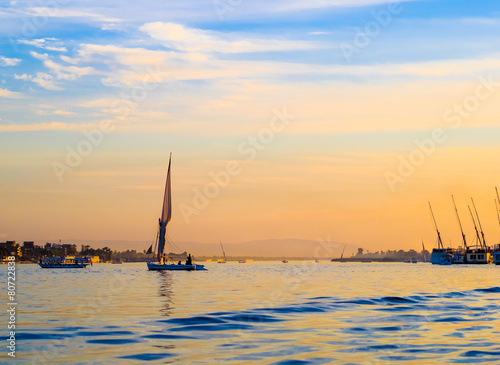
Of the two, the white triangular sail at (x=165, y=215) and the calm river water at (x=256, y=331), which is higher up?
the white triangular sail at (x=165, y=215)

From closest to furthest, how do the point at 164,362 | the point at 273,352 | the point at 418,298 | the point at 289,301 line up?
the point at 164,362 < the point at 273,352 < the point at 289,301 < the point at 418,298

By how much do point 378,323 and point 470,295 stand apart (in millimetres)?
30673

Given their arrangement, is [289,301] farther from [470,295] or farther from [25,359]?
[25,359]

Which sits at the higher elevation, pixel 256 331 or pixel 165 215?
pixel 165 215

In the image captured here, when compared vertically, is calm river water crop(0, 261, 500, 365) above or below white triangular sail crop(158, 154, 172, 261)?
below

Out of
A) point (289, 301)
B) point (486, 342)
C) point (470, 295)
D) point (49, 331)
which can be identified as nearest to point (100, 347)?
point (49, 331)

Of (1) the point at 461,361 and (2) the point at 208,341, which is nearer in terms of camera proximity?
(1) the point at 461,361

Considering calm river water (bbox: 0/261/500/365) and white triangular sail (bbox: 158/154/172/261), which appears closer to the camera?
calm river water (bbox: 0/261/500/365)

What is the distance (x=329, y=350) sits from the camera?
99.8ft

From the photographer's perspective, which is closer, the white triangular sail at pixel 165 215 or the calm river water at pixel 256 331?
the calm river water at pixel 256 331

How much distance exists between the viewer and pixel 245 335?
35812 millimetres

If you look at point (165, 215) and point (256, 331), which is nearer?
point (256, 331)

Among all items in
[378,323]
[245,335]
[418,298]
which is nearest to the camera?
[245,335]

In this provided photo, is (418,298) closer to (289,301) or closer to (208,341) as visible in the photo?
(289,301)
